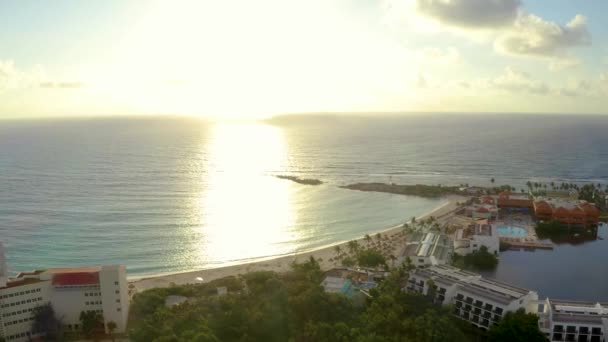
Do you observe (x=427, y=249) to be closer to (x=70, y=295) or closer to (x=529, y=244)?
(x=529, y=244)

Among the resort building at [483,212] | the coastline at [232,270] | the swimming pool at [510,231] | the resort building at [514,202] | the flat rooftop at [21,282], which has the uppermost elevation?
the flat rooftop at [21,282]

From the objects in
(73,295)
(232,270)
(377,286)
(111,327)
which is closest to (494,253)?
(377,286)

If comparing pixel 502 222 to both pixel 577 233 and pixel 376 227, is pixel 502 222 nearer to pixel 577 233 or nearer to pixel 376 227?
pixel 577 233

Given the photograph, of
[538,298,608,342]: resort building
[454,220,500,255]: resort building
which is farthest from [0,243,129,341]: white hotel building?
[454,220,500,255]: resort building

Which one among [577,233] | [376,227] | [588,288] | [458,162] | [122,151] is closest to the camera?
[588,288]

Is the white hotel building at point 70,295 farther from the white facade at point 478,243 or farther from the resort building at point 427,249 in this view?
the white facade at point 478,243

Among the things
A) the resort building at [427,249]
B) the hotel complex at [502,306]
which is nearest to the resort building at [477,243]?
the resort building at [427,249]

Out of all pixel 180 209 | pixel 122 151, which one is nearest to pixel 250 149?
pixel 122 151

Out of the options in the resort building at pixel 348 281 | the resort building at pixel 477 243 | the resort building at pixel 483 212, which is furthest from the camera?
the resort building at pixel 483 212
